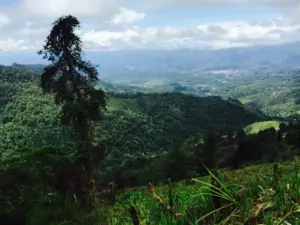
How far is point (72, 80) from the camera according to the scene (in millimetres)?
34188

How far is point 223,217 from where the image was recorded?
472cm

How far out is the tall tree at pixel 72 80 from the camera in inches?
1267

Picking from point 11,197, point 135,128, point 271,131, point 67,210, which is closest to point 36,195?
point 11,197

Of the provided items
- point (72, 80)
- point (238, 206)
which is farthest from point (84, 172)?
point (238, 206)

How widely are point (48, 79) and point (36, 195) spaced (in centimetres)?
1365

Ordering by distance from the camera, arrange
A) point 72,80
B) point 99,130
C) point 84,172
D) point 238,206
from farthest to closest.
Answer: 1. point 99,130
2. point 72,80
3. point 84,172
4. point 238,206

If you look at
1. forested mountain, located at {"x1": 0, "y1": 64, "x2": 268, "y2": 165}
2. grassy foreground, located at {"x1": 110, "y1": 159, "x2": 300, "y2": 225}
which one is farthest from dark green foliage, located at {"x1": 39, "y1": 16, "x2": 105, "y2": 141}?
forested mountain, located at {"x1": 0, "y1": 64, "x2": 268, "y2": 165}

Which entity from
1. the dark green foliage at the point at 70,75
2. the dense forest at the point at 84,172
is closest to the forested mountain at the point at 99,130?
the dense forest at the point at 84,172

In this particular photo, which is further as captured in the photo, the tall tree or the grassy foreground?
the tall tree

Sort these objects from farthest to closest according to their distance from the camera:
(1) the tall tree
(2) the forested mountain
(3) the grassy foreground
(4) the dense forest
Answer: (2) the forested mountain
(1) the tall tree
(4) the dense forest
(3) the grassy foreground

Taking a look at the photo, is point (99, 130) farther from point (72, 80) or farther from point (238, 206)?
point (238, 206)

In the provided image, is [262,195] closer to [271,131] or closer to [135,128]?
[271,131]

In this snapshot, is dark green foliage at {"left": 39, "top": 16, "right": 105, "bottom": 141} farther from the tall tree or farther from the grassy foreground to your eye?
the grassy foreground

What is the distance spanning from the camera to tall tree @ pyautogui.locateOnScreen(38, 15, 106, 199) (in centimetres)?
3219
